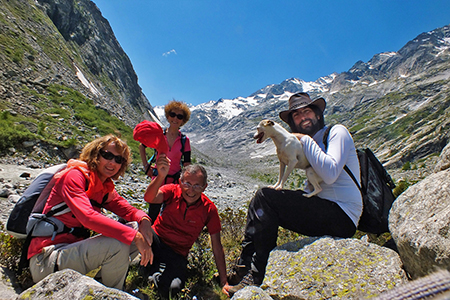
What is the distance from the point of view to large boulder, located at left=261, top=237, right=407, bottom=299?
7.70ft

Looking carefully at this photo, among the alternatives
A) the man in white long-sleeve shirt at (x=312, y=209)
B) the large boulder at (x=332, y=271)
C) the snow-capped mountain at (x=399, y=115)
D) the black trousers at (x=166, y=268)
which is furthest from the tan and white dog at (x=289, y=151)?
the snow-capped mountain at (x=399, y=115)

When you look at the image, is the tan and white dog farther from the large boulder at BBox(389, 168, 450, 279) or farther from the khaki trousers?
the khaki trousers

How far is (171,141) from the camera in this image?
495 centimetres

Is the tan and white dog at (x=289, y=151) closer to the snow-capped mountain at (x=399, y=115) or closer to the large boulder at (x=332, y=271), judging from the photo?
the large boulder at (x=332, y=271)

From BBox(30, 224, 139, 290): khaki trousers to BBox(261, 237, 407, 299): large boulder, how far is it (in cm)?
179

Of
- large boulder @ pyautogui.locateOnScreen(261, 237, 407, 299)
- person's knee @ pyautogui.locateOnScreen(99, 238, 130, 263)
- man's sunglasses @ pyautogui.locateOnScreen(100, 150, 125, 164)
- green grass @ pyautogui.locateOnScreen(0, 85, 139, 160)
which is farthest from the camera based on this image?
green grass @ pyautogui.locateOnScreen(0, 85, 139, 160)

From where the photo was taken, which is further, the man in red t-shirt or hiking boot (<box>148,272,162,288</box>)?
the man in red t-shirt

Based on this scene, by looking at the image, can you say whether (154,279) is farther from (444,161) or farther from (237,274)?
(444,161)

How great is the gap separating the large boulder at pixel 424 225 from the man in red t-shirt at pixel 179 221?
2.38 meters

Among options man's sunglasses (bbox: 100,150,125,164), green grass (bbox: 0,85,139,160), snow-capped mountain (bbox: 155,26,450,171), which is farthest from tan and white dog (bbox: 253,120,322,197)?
snow-capped mountain (bbox: 155,26,450,171)

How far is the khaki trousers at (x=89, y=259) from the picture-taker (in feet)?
8.39

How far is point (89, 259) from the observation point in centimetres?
271

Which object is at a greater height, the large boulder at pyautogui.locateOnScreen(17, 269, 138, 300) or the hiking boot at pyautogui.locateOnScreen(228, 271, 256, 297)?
the large boulder at pyautogui.locateOnScreen(17, 269, 138, 300)

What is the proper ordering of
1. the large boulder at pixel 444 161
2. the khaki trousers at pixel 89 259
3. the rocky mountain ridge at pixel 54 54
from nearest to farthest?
1. the khaki trousers at pixel 89 259
2. the large boulder at pixel 444 161
3. the rocky mountain ridge at pixel 54 54
